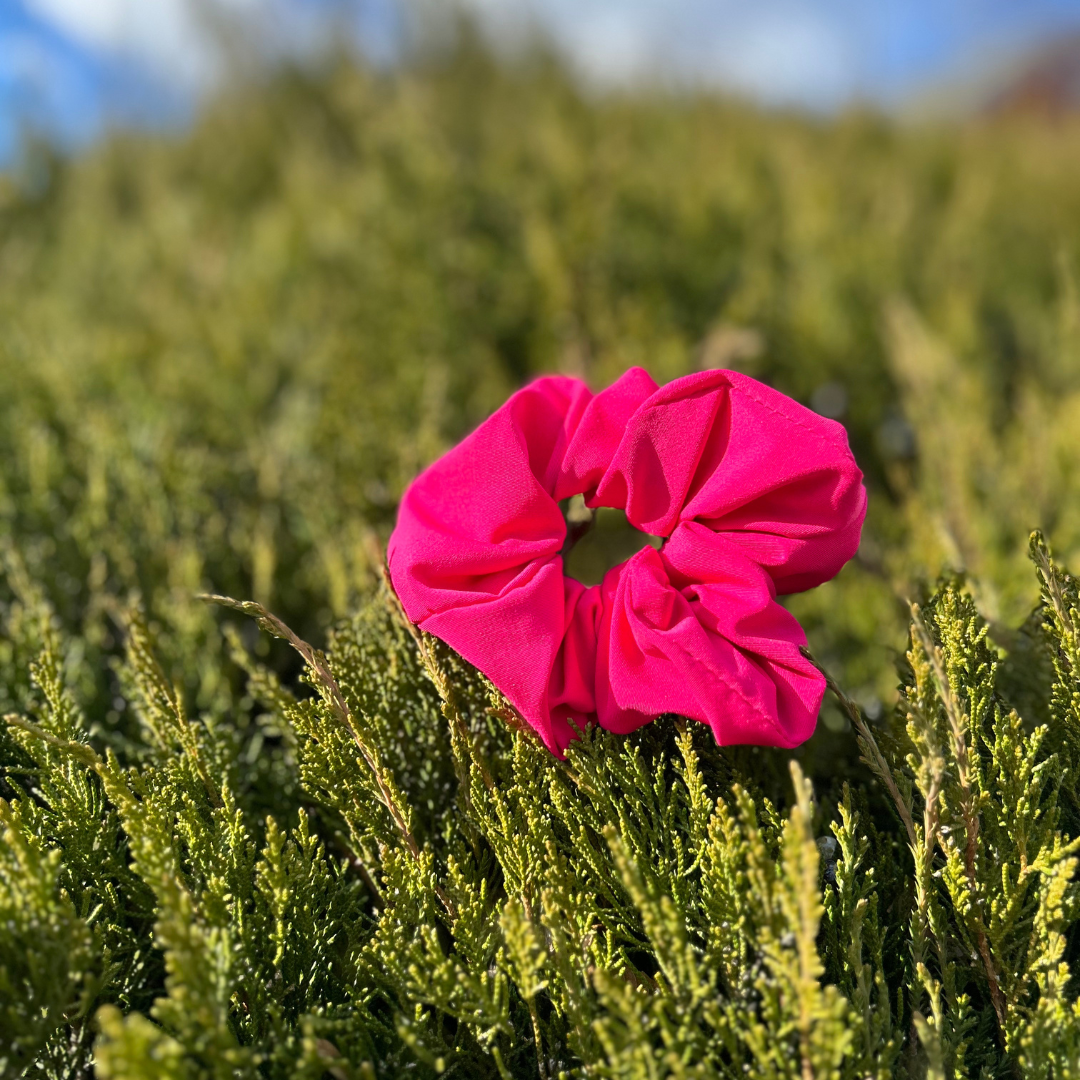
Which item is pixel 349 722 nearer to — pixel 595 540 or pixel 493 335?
pixel 595 540

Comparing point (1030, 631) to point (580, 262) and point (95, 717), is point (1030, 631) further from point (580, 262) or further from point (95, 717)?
point (580, 262)

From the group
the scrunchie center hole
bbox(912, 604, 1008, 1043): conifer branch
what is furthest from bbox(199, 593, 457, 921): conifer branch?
A: bbox(912, 604, 1008, 1043): conifer branch

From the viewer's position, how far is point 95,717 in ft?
3.55

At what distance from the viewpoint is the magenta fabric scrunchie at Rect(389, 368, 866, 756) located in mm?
626

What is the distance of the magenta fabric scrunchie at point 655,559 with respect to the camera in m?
0.63

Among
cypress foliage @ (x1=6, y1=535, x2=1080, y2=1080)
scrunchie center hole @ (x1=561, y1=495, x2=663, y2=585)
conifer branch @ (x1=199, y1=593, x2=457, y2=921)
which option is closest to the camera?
cypress foliage @ (x1=6, y1=535, x2=1080, y2=1080)

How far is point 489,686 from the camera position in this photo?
77 centimetres

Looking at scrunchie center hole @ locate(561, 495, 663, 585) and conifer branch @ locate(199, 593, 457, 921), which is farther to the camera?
scrunchie center hole @ locate(561, 495, 663, 585)

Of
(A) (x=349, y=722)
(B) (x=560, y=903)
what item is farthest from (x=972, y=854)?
(A) (x=349, y=722)

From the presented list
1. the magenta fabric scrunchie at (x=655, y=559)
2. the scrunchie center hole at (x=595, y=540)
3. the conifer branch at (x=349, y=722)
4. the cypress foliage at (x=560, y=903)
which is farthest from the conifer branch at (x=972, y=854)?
the conifer branch at (x=349, y=722)

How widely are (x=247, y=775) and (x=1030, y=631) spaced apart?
0.91m

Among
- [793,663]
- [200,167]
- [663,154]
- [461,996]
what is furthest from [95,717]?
[200,167]

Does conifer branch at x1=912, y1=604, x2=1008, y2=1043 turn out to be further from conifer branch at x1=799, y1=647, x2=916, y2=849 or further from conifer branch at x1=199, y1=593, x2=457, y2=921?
conifer branch at x1=199, y1=593, x2=457, y2=921

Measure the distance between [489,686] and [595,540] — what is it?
0.20 meters
